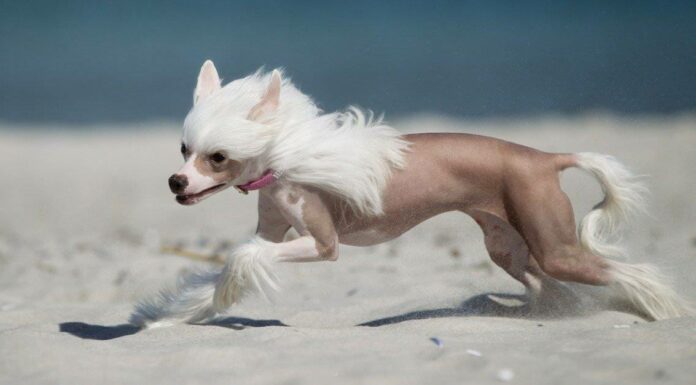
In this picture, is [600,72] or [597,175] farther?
[600,72]

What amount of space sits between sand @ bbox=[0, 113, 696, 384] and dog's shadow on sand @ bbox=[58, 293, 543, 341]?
0.5 inches

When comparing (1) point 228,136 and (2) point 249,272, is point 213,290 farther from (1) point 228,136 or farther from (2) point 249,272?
(1) point 228,136

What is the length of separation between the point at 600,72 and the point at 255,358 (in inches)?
869

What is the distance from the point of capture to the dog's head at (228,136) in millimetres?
3943

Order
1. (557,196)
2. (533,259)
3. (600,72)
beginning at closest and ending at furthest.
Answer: (557,196)
(533,259)
(600,72)

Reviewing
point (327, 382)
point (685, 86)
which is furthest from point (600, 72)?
point (327, 382)

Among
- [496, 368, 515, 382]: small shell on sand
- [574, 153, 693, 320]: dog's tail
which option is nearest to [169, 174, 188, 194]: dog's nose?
[496, 368, 515, 382]: small shell on sand

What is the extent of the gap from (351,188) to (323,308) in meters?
0.99

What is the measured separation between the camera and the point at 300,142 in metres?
4.09

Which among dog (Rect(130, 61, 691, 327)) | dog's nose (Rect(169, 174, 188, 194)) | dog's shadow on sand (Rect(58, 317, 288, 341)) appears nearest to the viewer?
dog's nose (Rect(169, 174, 188, 194))

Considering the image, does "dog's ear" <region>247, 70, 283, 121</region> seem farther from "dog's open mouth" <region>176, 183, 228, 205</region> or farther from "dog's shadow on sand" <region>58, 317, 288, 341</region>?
"dog's shadow on sand" <region>58, 317, 288, 341</region>

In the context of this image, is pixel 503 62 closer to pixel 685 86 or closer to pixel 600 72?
pixel 600 72

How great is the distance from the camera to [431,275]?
5.62m

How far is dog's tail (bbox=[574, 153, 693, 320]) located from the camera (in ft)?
13.9
